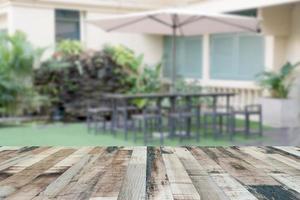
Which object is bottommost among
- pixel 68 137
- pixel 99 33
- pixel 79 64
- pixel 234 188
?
pixel 68 137

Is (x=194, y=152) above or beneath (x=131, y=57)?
beneath

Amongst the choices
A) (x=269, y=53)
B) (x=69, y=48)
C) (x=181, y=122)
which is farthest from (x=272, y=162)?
(x=69, y=48)

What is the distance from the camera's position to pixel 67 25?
12.4m

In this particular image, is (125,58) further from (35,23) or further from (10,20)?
(10,20)

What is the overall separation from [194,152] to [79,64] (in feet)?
30.3

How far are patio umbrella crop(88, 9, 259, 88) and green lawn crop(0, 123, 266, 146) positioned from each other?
5.60ft

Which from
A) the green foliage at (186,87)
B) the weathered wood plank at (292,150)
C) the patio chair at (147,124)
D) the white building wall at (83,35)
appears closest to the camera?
the weathered wood plank at (292,150)

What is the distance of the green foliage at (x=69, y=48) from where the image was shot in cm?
1133

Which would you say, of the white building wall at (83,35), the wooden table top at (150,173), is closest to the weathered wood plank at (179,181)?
the wooden table top at (150,173)

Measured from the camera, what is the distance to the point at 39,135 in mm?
8672

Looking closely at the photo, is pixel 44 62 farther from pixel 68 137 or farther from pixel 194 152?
pixel 194 152

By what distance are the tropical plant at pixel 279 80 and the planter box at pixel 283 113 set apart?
23 cm

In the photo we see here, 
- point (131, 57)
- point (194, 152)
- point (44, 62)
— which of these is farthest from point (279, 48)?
point (194, 152)

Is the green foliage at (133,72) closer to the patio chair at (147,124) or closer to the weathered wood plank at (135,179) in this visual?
the patio chair at (147,124)
